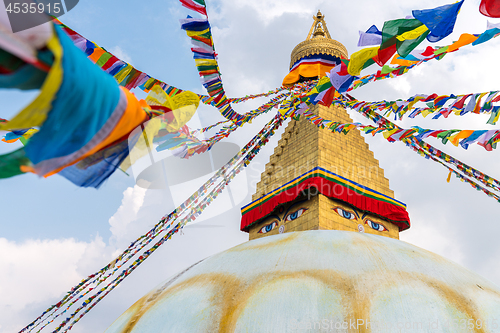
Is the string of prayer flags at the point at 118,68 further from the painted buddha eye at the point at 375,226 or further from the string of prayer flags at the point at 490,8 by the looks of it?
the painted buddha eye at the point at 375,226

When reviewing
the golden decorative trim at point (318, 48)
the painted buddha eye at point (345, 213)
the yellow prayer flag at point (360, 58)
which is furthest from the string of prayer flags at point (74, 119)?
the golden decorative trim at point (318, 48)

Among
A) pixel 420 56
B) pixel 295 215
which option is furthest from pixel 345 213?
pixel 420 56

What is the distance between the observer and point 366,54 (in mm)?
Result: 3080

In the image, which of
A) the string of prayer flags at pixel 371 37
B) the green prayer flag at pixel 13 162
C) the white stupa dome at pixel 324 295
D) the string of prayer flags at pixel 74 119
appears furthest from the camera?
the white stupa dome at pixel 324 295

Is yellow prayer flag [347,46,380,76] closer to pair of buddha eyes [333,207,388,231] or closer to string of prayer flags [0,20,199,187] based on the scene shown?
string of prayer flags [0,20,199,187]

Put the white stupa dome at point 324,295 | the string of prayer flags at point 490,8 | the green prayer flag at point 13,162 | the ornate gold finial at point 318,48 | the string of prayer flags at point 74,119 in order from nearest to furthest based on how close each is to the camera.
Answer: the string of prayer flags at point 74,119 → the green prayer flag at point 13,162 → the string of prayer flags at point 490,8 → the white stupa dome at point 324,295 → the ornate gold finial at point 318,48

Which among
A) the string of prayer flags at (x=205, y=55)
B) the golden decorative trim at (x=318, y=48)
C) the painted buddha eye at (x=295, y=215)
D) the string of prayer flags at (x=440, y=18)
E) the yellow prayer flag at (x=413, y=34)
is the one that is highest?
the golden decorative trim at (x=318, y=48)

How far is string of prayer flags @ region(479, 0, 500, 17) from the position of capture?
233 centimetres

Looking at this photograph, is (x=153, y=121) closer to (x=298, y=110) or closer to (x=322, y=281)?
(x=322, y=281)

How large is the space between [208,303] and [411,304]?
2.07 metres

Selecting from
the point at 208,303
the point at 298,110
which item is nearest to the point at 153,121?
the point at 208,303

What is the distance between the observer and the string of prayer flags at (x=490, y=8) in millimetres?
2334

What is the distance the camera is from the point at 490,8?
2.37m

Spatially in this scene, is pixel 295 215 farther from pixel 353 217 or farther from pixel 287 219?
pixel 353 217
